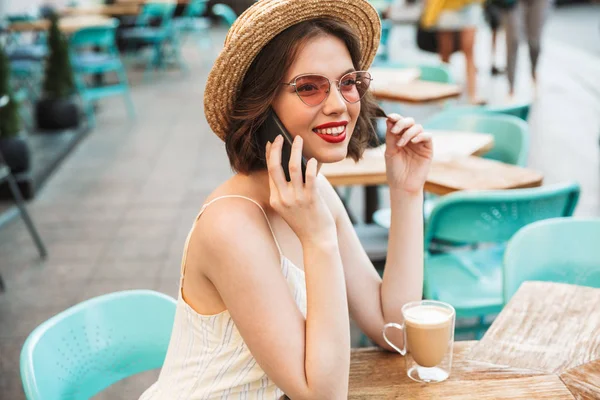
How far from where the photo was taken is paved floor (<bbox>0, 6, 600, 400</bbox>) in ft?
11.9

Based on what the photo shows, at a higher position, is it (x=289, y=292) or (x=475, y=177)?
(x=289, y=292)

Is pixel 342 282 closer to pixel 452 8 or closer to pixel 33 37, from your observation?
pixel 452 8

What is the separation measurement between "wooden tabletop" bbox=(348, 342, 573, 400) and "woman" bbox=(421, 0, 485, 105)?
17.3 feet

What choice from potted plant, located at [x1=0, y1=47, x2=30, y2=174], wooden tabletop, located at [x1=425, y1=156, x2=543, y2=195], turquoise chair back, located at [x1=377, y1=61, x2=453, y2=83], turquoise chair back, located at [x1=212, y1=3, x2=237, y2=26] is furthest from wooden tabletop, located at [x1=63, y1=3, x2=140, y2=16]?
wooden tabletop, located at [x1=425, y1=156, x2=543, y2=195]

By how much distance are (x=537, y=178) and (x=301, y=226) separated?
1.62 m

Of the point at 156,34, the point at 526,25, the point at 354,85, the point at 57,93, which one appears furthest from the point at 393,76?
the point at 156,34

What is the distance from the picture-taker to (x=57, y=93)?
665cm

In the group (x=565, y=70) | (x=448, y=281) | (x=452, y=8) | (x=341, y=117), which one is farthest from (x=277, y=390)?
(x=565, y=70)

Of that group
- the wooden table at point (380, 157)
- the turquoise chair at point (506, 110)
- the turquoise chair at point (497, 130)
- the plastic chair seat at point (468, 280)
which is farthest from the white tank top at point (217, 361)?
the turquoise chair at point (506, 110)

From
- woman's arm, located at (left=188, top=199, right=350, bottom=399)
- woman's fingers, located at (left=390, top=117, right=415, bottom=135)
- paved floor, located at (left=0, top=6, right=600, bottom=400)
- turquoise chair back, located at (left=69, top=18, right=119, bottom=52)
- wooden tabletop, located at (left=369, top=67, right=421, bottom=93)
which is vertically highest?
A: woman's fingers, located at (left=390, top=117, right=415, bottom=135)

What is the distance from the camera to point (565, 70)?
8.49 m

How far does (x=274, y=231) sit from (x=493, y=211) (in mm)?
1084

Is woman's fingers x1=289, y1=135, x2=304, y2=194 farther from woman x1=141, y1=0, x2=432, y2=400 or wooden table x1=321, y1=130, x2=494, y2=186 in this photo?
wooden table x1=321, y1=130, x2=494, y2=186

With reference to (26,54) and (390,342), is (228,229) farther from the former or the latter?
(26,54)
